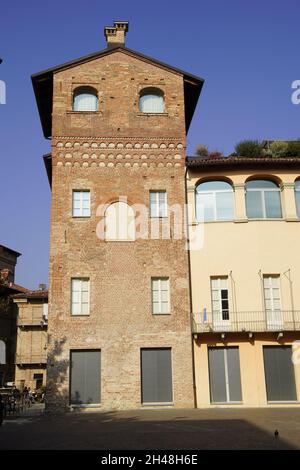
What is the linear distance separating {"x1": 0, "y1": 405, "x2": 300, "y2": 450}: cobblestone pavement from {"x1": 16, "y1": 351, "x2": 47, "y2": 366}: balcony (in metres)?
20.4

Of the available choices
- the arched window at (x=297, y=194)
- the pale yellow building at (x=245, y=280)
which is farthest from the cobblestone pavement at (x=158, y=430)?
the arched window at (x=297, y=194)

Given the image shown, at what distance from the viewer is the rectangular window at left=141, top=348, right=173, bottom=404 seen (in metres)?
21.7

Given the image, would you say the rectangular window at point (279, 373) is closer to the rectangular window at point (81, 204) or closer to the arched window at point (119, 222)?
the arched window at point (119, 222)

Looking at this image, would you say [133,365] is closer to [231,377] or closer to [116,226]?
[231,377]

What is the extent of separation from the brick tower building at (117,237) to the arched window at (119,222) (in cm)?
5

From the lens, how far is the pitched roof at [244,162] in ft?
79.0

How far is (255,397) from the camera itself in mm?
21984

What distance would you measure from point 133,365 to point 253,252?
23.9 feet

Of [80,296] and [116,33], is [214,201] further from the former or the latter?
[116,33]

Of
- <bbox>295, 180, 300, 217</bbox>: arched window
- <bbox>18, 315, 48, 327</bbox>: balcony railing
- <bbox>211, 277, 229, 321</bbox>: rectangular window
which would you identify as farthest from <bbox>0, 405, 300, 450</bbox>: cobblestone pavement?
<bbox>18, 315, 48, 327</bbox>: balcony railing

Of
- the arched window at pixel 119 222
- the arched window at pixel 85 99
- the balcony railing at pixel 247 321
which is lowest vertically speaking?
the balcony railing at pixel 247 321

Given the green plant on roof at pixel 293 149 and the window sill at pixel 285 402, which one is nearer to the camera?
the window sill at pixel 285 402

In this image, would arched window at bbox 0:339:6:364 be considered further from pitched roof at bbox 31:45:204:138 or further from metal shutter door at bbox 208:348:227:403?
metal shutter door at bbox 208:348:227:403
